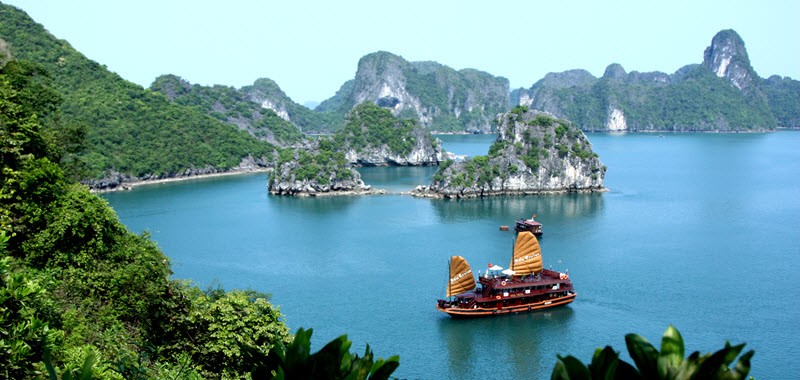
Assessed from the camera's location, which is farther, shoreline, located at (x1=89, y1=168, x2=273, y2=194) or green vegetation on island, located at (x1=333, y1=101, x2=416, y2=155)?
green vegetation on island, located at (x1=333, y1=101, x2=416, y2=155)

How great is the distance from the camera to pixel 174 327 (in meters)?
13.7

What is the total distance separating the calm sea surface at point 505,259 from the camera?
934 inches

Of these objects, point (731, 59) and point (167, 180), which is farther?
point (731, 59)

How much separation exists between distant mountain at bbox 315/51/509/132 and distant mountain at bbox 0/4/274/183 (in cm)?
6226

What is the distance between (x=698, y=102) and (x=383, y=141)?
4020 inches

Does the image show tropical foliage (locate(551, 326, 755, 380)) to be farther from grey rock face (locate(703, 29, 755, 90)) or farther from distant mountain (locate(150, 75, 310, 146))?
grey rock face (locate(703, 29, 755, 90))

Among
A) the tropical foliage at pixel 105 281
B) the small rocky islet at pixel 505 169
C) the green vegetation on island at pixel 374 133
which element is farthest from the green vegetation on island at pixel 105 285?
the green vegetation on island at pixel 374 133

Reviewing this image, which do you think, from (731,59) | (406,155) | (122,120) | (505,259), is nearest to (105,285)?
(505,259)

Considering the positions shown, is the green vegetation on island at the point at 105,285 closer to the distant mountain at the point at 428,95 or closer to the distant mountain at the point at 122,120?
the distant mountain at the point at 122,120

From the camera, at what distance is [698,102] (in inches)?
6142

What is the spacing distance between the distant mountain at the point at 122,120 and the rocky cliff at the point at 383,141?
11389mm

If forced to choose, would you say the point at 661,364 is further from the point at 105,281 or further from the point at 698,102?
the point at 698,102

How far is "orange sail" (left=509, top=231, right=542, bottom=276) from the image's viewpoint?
90.5 ft

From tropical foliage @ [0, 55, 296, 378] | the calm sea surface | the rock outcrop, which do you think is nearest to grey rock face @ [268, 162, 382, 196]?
the calm sea surface
